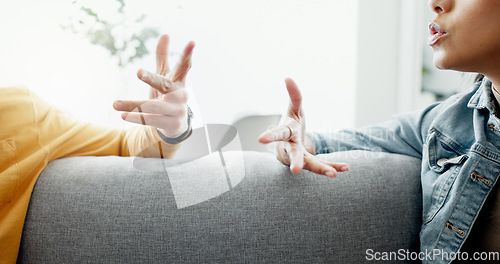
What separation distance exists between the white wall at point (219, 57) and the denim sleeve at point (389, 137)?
1.60 feet

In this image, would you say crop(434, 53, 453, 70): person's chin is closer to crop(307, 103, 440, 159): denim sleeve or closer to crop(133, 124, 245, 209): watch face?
crop(307, 103, 440, 159): denim sleeve

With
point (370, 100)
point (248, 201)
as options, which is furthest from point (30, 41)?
point (370, 100)

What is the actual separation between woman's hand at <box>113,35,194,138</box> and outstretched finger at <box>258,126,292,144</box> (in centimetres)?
19

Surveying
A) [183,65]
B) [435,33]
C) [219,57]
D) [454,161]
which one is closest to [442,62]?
[435,33]

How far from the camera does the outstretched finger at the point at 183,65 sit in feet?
2.17

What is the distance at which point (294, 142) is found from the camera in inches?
27.2

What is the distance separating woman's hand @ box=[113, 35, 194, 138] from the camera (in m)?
0.62

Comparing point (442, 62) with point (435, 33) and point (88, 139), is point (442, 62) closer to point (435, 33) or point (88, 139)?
point (435, 33)

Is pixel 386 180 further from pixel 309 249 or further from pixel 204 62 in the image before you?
pixel 204 62

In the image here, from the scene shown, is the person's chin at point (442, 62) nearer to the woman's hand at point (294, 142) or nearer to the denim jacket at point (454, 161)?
the denim jacket at point (454, 161)

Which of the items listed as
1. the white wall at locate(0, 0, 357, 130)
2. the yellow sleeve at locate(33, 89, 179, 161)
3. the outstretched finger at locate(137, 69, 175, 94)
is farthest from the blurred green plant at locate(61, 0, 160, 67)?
the outstretched finger at locate(137, 69, 175, 94)

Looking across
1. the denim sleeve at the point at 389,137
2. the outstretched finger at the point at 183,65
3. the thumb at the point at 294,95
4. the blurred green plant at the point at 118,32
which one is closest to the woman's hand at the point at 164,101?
the outstretched finger at the point at 183,65

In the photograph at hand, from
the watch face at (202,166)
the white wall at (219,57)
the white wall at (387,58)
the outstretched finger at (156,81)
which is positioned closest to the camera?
the outstretched finger at (156,81)

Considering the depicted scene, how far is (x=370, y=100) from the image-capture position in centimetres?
182
